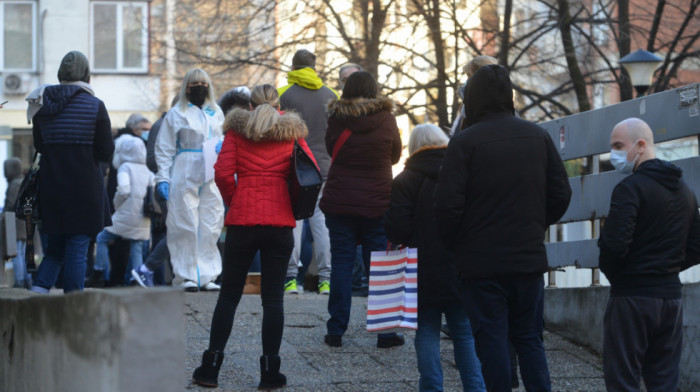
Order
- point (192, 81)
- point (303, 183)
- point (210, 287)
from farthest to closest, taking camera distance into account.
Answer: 1. point (210, 287)
2. point (192, 81)
3. point (303, 183)

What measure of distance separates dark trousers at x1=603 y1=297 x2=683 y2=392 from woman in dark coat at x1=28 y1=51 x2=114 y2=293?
3.96 metres

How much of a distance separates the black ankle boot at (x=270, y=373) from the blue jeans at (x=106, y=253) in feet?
21.3

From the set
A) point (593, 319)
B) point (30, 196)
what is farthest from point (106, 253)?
point (593, 319)

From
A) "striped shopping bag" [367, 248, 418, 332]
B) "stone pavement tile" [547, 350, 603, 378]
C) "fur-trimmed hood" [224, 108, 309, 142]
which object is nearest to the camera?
"striped shopping bag" [367, 248, 418, 332]

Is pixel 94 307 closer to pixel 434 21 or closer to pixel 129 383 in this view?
pixel 129 383

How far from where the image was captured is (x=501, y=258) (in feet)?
17.7

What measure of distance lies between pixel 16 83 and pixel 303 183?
90.2ft

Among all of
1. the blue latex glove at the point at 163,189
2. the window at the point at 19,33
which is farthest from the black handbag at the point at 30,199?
the window at the point at 19,33

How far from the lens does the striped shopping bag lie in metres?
6.41

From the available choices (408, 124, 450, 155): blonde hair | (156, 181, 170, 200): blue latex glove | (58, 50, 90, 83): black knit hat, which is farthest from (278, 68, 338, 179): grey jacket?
(408, 124, 450, 155): blonde hair

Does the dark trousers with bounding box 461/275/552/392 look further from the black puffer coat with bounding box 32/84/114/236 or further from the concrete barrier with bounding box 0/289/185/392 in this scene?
the black puffer coat with bounding box 32/84/114/236

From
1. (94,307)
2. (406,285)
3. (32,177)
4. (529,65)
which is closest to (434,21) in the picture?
(529,65)

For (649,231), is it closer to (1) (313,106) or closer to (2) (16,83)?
(1) (313,106)

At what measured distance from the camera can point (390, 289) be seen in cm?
659
